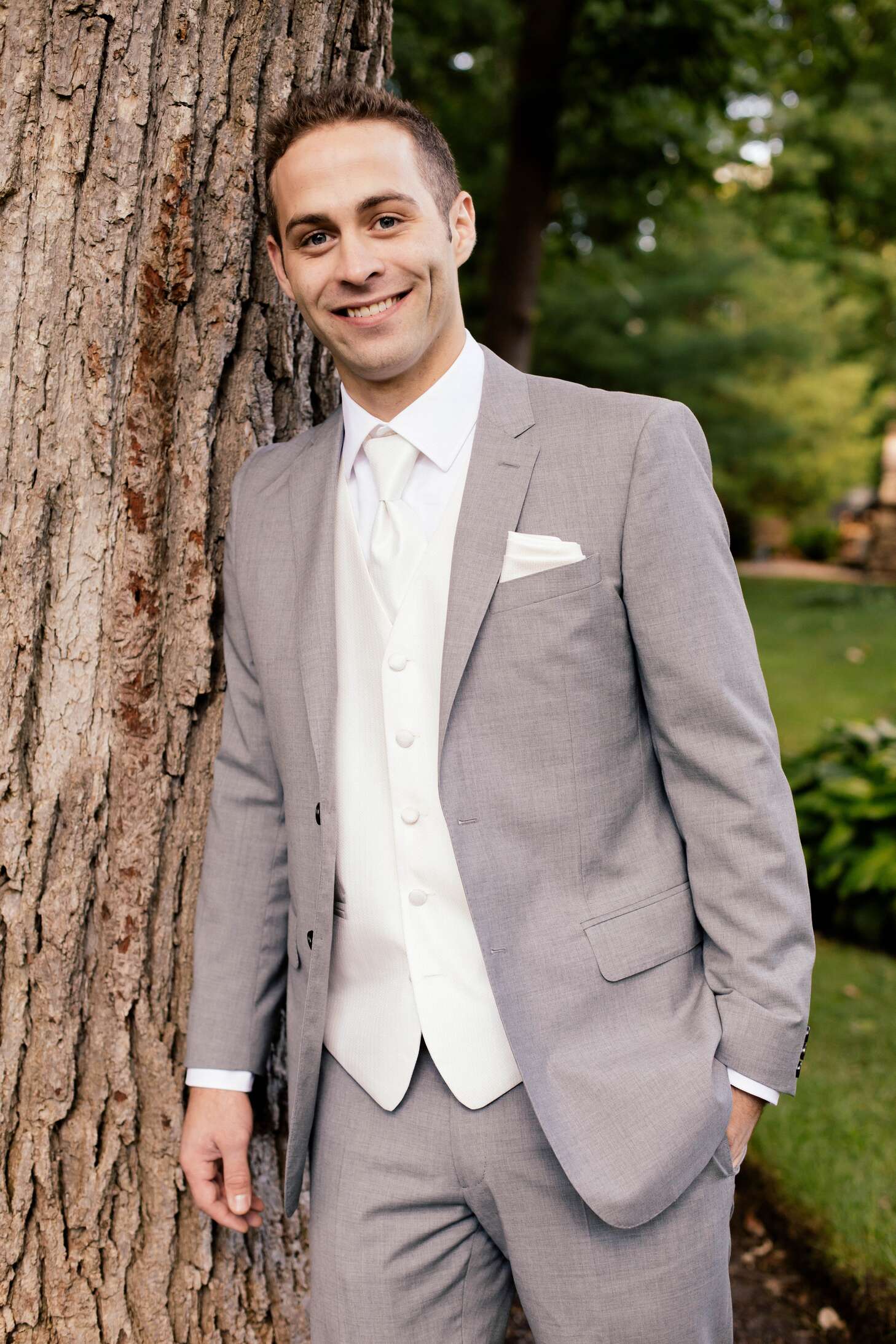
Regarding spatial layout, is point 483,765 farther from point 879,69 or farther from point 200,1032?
point 879,69

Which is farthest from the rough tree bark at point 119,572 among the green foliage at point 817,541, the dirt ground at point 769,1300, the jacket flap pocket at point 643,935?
the green foliage at point 817,541

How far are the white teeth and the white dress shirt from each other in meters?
0.14

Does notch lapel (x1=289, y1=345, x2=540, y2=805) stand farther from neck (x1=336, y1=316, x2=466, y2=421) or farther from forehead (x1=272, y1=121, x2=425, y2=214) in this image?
forehead (x1=272, y1=121, x2=425, y2=214)

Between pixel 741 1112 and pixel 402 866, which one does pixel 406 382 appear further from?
pixel 741 1112

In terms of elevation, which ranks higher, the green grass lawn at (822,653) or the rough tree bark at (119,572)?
the rough tree bark at (119,572)

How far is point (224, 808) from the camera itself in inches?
78.5

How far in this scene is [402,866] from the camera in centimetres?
174

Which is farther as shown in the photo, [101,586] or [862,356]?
[862,356]

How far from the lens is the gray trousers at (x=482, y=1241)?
5.53 ft

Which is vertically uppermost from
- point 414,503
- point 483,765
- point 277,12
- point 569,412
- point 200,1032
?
point 277,12

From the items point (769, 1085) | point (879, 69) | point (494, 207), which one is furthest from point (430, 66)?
point (769, 1085)

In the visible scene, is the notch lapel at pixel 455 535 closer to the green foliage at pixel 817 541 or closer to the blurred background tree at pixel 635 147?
the blurred background tree at pixel 635 147

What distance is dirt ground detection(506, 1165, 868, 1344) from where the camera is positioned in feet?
9.12

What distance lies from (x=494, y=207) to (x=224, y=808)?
902 centimetres
